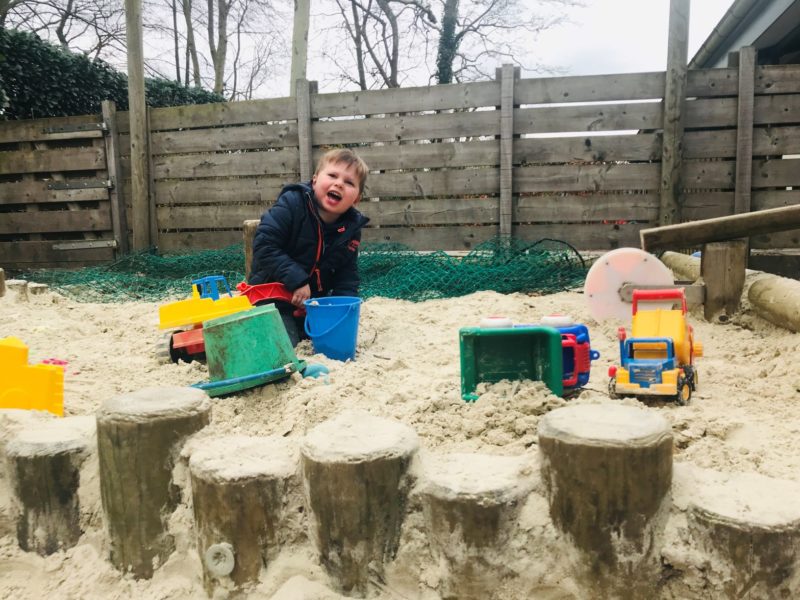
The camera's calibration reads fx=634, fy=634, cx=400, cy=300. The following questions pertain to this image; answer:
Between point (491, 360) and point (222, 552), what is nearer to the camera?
point (222, 552)

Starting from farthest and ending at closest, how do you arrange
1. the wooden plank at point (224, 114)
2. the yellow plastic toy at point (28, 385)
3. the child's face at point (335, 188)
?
the wooden plank at point (224, 114) < the child's face at point (335, 188) < the yellow plastic toy at point (28, 385)

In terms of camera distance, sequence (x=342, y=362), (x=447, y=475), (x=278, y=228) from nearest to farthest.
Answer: (x=447, y=475), (x=342, y=362), (x=278, y=228)

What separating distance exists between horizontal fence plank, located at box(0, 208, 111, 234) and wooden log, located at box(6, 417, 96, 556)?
5.52 meters

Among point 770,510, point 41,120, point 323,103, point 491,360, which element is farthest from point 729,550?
point 41,120

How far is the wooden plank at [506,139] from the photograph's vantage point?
5148mm

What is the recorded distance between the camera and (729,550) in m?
1.01

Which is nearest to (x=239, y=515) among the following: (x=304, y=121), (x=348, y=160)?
(x=348, y=160)

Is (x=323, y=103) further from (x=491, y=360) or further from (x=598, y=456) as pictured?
(x=598, y=456)

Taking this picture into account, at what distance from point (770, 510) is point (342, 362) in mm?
1624

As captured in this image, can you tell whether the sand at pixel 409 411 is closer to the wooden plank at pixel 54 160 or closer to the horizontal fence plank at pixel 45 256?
the horizontal fence plank at pixel 45 256

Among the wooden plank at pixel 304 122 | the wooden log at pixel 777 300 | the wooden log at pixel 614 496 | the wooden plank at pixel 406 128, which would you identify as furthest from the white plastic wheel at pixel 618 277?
the wooden plank at pixel 304 122

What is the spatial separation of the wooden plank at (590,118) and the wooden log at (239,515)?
4.51m

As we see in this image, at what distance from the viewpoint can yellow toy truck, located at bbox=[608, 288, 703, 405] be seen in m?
1.80

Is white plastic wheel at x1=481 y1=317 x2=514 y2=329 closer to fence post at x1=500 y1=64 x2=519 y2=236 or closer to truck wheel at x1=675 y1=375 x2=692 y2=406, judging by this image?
truck wheel at x1=675 y1=375 x2=692 y2=406
